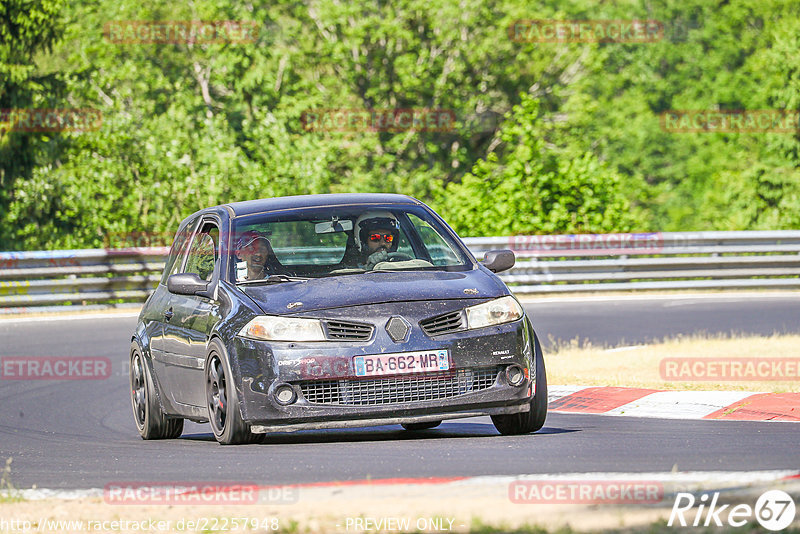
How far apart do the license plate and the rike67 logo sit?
2.58 metres

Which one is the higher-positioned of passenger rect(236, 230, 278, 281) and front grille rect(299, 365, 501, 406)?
passenger rect(236, 230, 278, 281)

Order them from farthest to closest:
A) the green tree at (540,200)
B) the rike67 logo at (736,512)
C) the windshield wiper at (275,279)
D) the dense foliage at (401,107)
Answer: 1. the dense foliage at (401,107)
2. the green tree at (540,200)
3. the windshield wiper at (275,279)
4. the rike67 logo at (736,512)

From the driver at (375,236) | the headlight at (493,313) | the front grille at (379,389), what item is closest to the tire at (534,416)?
the headlight at (493,313)

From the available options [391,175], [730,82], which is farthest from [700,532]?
[730,82]

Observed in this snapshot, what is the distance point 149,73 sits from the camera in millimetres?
40562

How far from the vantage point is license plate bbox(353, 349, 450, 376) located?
305 inches

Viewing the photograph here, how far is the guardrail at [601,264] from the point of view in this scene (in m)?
21.3

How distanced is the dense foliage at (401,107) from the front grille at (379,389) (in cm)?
1748

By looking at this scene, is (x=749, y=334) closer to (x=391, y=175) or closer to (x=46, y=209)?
(x=46, y=209)

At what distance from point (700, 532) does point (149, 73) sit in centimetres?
3730

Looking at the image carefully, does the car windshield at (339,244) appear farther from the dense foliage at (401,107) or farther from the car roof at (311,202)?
the dense foliage at (401,107)

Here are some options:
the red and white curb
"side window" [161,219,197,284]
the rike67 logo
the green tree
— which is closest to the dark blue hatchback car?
"side window" [161,219,197,284]

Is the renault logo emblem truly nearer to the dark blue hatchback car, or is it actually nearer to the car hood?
the dark blue hatchback car

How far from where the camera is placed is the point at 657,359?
528 inches
